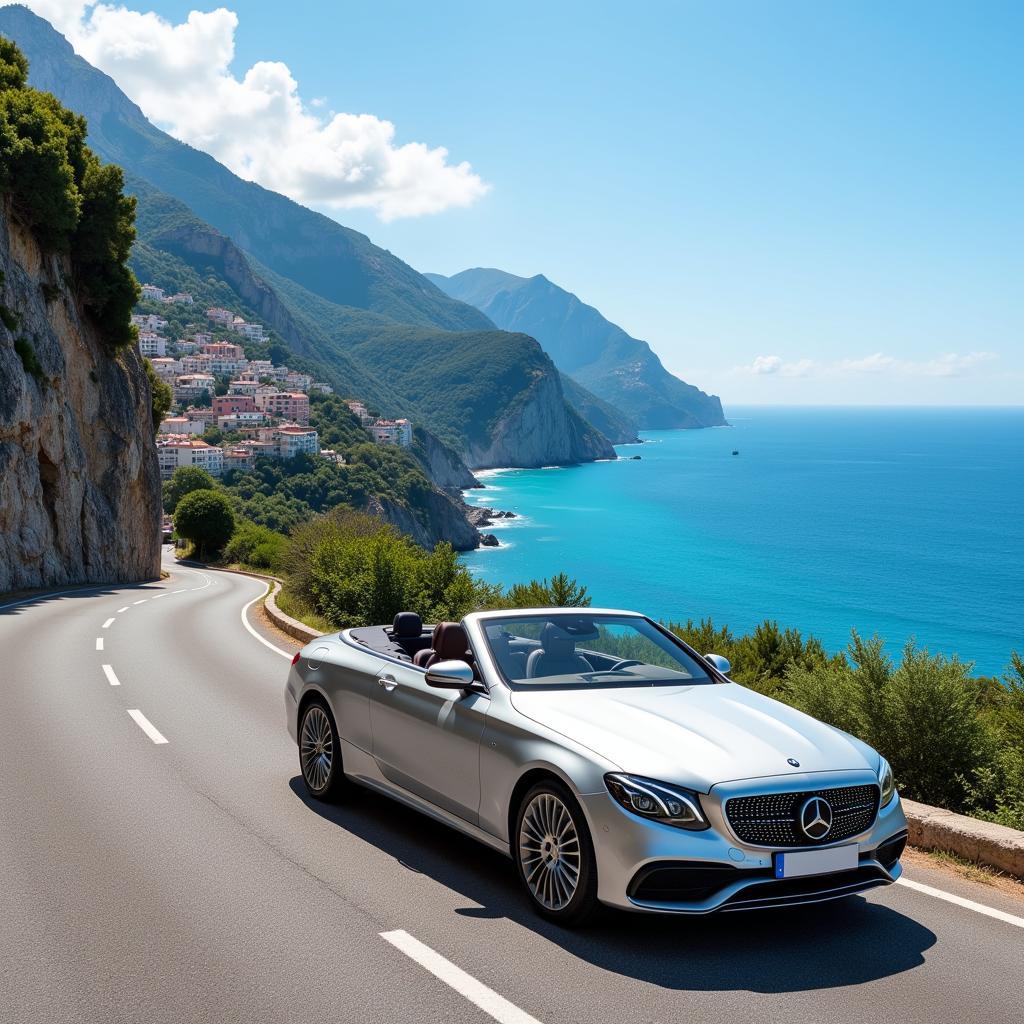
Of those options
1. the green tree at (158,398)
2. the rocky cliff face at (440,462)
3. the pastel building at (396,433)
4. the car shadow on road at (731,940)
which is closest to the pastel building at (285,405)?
the pastel building at (396,433)

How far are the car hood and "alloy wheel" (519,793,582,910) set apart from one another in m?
0.36

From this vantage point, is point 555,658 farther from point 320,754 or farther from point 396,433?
point 396,433

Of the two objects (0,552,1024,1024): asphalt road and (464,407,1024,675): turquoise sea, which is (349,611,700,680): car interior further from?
(464,407,1024,675): turquoise sea

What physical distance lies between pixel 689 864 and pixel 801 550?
319 ft

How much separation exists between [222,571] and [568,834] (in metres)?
57.1

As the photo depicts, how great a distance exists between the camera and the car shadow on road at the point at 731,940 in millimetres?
4133

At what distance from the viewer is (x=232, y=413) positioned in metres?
166

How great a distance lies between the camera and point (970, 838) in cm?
581

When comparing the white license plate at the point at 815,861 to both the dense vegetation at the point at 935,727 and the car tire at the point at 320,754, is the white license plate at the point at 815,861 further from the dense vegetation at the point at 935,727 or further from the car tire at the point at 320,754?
the car tire at the point at 320,754

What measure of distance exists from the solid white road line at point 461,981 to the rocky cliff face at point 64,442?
30041 millimetres

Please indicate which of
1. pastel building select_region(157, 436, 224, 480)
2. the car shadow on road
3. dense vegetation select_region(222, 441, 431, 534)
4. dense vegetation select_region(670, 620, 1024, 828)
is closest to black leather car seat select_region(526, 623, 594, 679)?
the car shadow on road

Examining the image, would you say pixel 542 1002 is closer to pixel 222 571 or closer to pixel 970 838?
pixel 970 838

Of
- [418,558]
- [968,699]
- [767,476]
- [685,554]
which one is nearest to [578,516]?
[685,554]

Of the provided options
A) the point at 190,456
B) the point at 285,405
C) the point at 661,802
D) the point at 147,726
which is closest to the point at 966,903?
the point at 661,802
